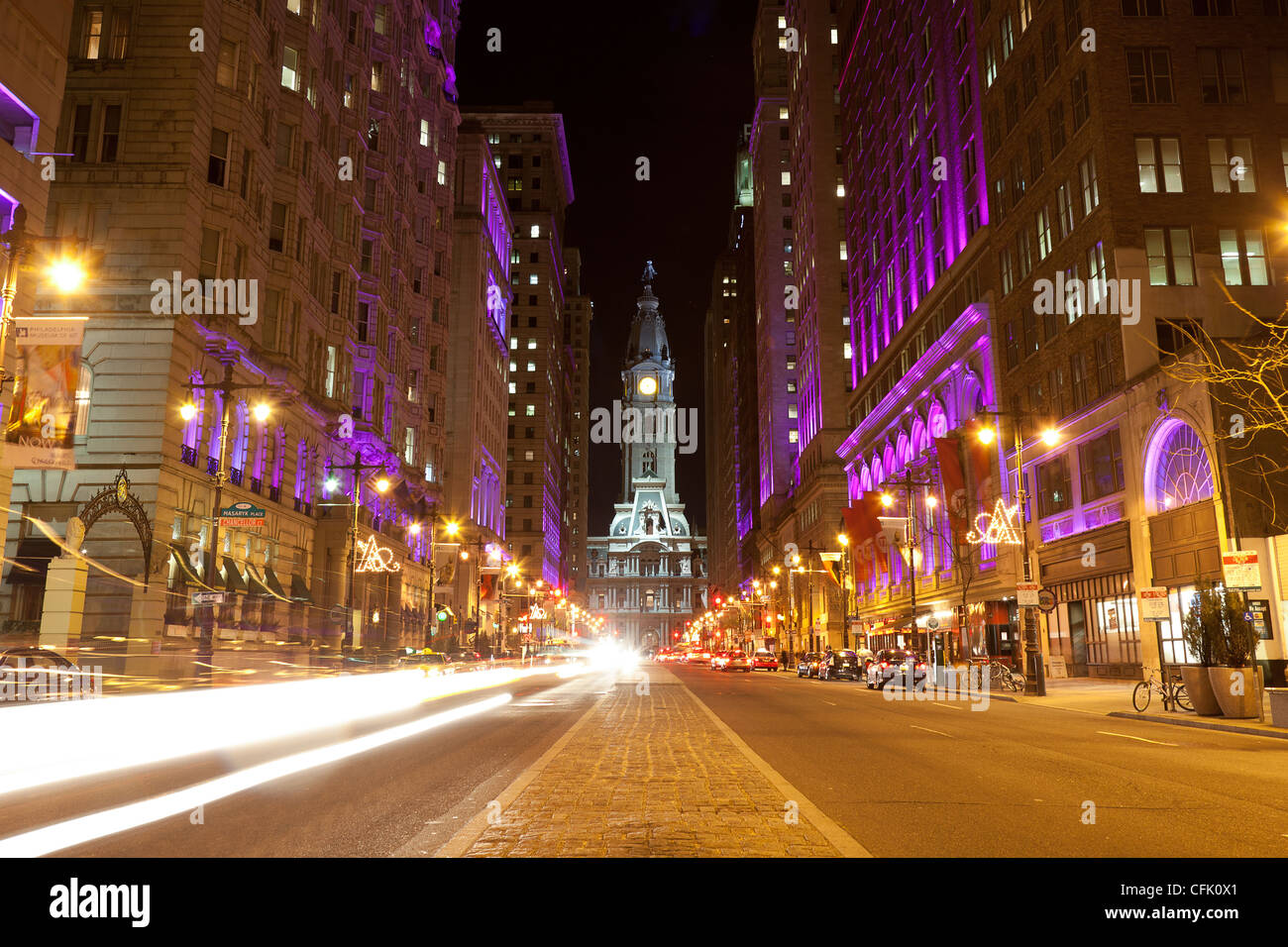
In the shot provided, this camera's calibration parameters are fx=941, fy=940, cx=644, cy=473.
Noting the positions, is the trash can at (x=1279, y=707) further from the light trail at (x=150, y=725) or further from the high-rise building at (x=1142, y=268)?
the light trail at (x=150, y=725)

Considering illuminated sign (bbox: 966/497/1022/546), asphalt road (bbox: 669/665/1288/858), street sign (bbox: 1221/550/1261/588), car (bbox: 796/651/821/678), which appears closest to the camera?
asphalt road (bbox: 669/665/1288/858)

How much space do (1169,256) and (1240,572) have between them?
74.5ft

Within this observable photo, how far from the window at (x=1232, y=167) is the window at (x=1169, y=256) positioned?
8.82 ft

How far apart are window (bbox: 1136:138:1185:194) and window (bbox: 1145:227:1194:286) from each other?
184 centimetres

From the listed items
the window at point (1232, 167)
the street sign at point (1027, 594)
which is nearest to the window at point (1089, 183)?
the window at point (1232, 167)

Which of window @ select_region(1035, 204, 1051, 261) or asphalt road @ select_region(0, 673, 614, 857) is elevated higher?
window @ select_region(1035, 204, 1051, 261)

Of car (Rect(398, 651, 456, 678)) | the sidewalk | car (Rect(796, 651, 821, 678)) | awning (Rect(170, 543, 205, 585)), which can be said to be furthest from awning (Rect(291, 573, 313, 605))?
the sidewalk

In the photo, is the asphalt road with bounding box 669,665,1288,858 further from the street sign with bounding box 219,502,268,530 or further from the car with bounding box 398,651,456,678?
the car with bounding box 398,651,456,678

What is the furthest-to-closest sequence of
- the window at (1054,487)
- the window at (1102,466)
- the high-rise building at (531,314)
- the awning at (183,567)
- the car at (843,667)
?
1. the high-rise building at (531,314)
2. the car at (843,667)
3. the window at (1054,487)
4. the window at (1102,466)
5. the awning at (183,567)

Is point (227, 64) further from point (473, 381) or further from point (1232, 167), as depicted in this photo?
point (473, 381)

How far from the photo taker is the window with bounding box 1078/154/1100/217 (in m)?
39.5

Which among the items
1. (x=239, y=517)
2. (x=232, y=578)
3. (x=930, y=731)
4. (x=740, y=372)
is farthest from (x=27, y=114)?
(x=740, y=372)

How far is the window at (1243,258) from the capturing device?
123 ft
